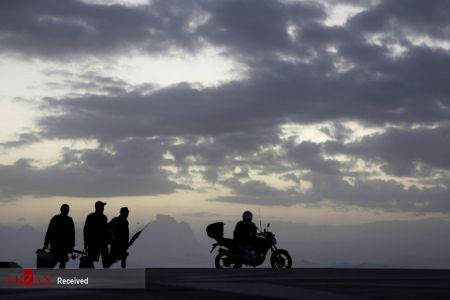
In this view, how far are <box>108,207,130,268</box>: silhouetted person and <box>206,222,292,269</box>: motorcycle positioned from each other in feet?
13.8

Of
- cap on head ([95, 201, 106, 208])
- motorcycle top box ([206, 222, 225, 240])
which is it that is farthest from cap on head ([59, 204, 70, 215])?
motorcycle top box ([206, 222, 225, 240])

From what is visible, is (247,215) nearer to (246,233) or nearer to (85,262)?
(246,233)

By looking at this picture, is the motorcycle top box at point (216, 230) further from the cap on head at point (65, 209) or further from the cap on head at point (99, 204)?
the cap on head at point (65, 209)

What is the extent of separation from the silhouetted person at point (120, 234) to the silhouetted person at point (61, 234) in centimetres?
191

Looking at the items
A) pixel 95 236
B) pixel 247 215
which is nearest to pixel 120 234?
pixel 95 236

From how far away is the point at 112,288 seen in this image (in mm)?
13336

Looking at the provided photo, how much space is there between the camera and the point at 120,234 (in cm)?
2209

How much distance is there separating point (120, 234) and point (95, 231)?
1110mm

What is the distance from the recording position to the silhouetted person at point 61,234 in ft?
65.5

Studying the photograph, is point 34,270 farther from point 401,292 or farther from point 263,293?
point 401,292

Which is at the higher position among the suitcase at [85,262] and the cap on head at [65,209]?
the cap on head at [65,209]

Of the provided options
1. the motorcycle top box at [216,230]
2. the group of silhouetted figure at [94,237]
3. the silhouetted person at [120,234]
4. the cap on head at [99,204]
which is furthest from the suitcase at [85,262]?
the motorcycle top box at [216,230]

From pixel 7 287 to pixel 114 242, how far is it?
25.9 ft

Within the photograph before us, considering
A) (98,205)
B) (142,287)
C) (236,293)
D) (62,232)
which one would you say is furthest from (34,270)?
(236,293)
